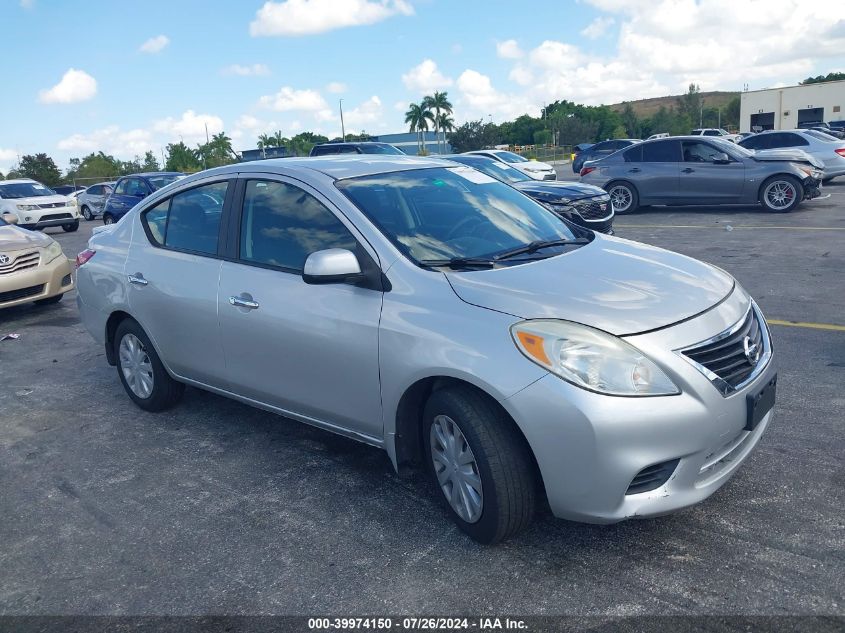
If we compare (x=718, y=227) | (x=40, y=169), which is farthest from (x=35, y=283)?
(x=40, y=169)

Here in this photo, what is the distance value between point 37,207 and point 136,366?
60.8 ft

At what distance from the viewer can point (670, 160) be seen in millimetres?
15891

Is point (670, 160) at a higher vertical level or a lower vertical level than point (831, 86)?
lower

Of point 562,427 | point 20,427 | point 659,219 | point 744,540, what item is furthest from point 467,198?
point 659,219

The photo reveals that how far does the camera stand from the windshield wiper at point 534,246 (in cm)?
386

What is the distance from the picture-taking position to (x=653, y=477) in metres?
2.98

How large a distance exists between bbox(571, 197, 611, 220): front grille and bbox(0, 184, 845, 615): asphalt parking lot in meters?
6.03

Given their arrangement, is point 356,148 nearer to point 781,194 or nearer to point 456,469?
point 781,194

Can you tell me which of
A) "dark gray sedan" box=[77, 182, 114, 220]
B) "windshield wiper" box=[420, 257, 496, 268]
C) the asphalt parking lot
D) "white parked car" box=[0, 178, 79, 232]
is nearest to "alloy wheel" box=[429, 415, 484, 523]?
the asphalt parking lot

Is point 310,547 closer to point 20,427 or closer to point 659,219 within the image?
point 20,427

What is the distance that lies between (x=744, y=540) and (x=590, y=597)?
806mm

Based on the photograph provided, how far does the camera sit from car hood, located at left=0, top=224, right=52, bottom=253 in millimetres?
8984

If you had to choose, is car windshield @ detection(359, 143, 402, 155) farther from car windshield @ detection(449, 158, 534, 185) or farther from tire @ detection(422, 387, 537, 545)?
tire @ detection(422, 387, 537, 545)

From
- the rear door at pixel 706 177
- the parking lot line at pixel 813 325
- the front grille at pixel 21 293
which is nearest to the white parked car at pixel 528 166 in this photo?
the rear door at pixel 706 177
